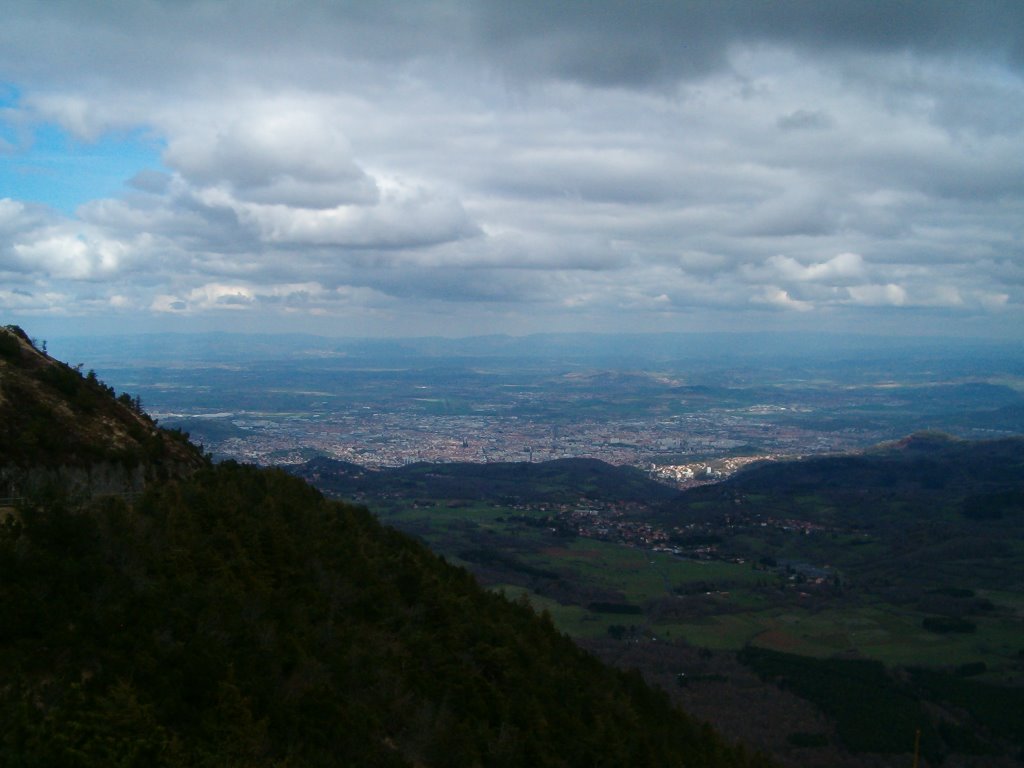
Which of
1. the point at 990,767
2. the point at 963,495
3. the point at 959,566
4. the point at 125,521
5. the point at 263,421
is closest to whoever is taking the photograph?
the point at 125,521

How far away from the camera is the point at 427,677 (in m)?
16.0

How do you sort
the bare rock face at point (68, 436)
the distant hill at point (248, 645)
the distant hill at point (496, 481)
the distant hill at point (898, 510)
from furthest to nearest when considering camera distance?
the distant hill at point (496, 481) → the distant hill at point (898, 510) → the bare rock face at point (68, 436) → the distant hill at point (248, 645)

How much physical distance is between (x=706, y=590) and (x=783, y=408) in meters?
105

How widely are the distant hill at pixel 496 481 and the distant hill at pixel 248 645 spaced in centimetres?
4101

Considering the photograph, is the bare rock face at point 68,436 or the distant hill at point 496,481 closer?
the bare rock face at point 68,436

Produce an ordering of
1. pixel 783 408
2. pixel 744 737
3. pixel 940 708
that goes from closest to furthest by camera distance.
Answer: pixel 744 737, pixel 940 708, pixel 783 408

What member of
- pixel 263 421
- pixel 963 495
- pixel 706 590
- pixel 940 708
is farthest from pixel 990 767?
pixel 263 421

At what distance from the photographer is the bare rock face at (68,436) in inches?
712

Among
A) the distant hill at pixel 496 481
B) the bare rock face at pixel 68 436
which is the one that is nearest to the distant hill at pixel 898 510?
the distant hill at pixel 496 481

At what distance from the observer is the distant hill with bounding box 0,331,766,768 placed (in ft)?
34.4

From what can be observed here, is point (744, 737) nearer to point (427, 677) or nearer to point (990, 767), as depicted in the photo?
point (990, 767)

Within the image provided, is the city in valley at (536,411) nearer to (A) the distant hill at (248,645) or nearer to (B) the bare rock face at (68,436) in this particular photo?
(B) the bare rock face at (68,436)

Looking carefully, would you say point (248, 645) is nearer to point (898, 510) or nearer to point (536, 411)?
point (898, 510)

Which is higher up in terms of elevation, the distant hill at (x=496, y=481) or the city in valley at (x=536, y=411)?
the city in valley at (x=536, y=411)
